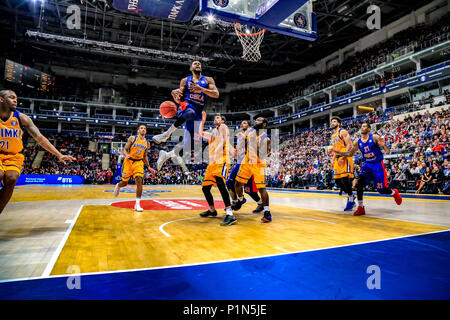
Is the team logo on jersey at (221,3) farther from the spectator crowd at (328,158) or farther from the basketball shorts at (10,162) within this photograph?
the basketball shorts at (10,162)

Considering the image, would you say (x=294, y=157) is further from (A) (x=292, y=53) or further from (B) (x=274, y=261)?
(B) (x=274, y=261)

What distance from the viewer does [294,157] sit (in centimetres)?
2477

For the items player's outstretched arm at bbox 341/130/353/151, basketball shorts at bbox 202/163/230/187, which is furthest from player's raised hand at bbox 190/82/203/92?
player's outstretched arm at bbox 341/130/353/151

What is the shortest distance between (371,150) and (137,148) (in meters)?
5.12

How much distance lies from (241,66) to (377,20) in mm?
15480

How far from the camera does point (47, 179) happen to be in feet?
72.0

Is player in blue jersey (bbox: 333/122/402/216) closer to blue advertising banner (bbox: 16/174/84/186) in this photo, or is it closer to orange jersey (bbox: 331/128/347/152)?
orange jersey (bbox: 331/128/347/152)

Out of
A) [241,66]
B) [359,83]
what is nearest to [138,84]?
[241,66]

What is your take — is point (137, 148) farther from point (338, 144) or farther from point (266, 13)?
point (338, 144)

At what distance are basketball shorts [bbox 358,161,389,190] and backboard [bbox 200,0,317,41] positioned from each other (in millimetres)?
3760

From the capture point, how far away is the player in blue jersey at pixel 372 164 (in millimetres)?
5379

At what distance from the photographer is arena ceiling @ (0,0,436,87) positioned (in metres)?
22.3

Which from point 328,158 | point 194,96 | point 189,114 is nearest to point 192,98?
point 194,96

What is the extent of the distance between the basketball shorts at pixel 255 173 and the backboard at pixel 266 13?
12.1 ft
